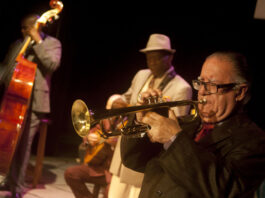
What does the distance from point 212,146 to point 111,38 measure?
567 centimetres

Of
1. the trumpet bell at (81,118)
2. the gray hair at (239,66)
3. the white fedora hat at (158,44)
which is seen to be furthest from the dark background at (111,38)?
the trumpet bell at (81,118)

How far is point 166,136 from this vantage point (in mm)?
1672

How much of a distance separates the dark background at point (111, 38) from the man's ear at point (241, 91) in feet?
10.3

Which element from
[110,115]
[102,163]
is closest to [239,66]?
[110,115]

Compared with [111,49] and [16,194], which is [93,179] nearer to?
[16,194]

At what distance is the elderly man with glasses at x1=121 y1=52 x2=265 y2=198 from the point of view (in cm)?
151

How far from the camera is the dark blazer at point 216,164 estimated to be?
58.9 inches

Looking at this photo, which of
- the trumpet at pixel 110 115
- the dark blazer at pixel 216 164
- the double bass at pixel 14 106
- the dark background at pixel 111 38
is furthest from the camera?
the dark background at pixel 111 38

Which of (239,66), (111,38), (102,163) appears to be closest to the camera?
(239,66)

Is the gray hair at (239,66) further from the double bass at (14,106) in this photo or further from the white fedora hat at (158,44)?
the double bass at (14,106)

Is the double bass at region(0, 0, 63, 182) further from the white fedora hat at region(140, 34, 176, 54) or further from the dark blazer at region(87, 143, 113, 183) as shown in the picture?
the white fedora hat at region(140, 34, 176, 54)

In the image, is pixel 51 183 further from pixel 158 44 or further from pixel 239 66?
pixel 239 66

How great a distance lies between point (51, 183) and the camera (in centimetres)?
471

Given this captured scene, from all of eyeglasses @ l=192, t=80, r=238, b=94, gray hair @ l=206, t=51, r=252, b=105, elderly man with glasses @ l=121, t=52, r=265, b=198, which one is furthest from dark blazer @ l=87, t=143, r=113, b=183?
gray hair @ l=206, t=51, r=252, b=105
